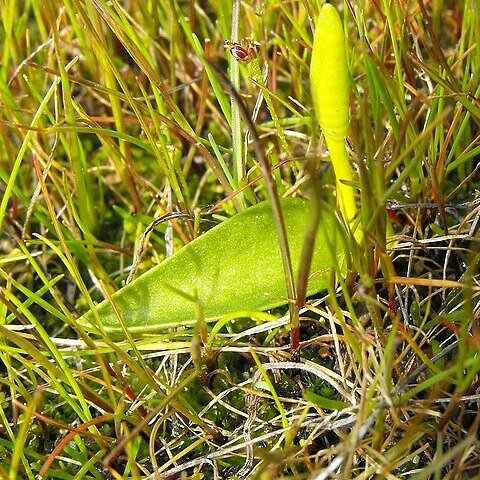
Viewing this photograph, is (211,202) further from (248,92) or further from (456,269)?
(456,269)

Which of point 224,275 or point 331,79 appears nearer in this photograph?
point 331,79

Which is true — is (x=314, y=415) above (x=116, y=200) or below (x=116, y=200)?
below

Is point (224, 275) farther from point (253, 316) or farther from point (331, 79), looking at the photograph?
point (331, 79)

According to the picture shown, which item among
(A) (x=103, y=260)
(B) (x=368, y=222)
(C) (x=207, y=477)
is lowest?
(C) (x=207, y=477)

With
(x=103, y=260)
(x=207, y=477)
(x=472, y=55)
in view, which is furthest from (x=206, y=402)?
(x=472, y=55)

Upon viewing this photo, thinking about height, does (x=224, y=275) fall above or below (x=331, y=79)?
below

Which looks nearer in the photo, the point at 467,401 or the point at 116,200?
the point at 467,401

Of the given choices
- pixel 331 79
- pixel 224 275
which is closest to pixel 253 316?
pixel 224 275
